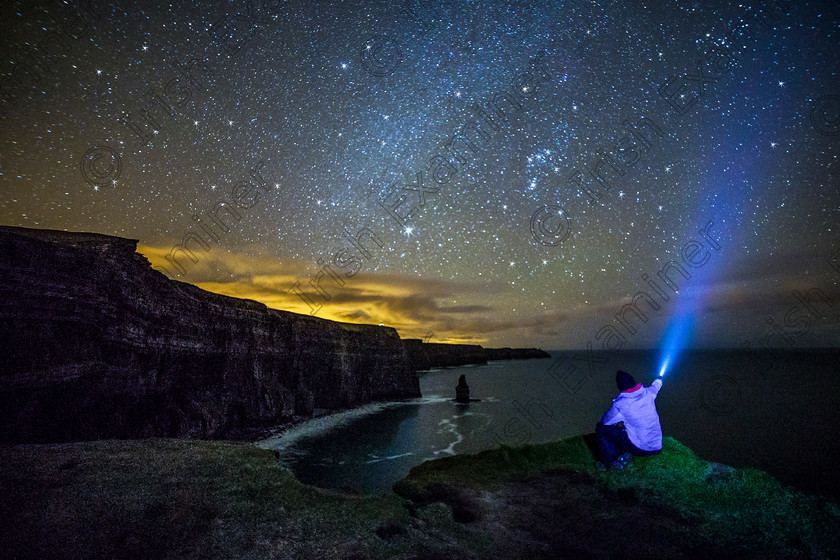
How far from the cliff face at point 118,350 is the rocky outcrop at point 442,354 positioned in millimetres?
89567

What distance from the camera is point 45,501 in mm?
6898

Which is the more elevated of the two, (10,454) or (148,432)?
(10,454)

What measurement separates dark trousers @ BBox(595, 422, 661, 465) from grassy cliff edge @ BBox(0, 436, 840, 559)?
37 cm

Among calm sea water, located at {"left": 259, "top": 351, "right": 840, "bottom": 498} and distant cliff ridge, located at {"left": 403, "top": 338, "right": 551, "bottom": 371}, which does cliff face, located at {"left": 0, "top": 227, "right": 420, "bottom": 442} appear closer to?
calm sea water, located at {"left": 259, "top": 351, "right": 840, "bottom": 498}

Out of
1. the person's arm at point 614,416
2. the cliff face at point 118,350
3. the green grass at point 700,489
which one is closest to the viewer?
the green grass at point 700,489

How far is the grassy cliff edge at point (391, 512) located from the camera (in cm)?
633

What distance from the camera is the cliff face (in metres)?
14.2

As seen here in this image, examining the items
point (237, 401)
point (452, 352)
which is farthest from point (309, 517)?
point (452, 352)

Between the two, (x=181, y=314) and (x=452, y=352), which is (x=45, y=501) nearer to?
(x=181, y=314)

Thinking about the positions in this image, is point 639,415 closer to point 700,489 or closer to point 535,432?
point 700,489

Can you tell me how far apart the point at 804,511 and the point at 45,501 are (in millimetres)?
14189

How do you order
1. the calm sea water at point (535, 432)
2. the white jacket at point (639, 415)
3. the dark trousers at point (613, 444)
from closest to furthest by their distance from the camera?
the white jacket at point (639, 415), the dark trousers at point (613, 444), the calm sea water at point (535, 432)

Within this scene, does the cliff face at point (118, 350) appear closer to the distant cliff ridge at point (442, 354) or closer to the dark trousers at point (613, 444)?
the dark trousers at point (613, 444)

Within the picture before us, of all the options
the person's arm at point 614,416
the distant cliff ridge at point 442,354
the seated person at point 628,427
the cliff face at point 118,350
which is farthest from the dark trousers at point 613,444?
the distant cliff ridge at point 442,354
